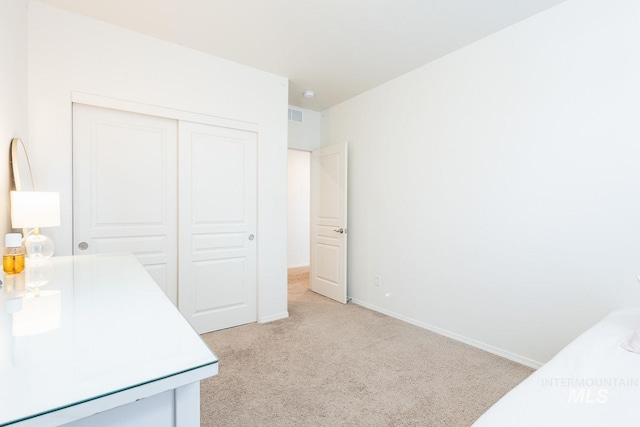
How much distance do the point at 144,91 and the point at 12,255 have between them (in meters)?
1.75

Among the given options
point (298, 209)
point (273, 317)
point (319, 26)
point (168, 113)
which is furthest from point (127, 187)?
point (298, 209)

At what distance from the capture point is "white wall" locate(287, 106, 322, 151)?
4195mm

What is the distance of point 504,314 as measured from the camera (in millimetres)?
2520

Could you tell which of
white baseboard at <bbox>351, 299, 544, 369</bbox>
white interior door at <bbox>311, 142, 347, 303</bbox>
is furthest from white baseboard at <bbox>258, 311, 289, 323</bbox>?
white baseboard at <bbox>351, 299, 544, 369</bbox>

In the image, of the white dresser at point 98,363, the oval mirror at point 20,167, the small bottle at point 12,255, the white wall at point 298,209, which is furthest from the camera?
the white wall at point 298,209

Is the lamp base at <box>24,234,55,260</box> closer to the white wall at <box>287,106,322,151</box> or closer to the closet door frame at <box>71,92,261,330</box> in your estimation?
the closet door frame at <box>71,92,261,330</box>

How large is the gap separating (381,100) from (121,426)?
359cm

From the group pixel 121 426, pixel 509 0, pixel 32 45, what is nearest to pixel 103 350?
pixel 121 426

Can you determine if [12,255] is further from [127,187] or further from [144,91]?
[144,91]

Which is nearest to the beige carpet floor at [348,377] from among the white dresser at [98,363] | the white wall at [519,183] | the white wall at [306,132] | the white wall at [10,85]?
the white wall at [519,183]

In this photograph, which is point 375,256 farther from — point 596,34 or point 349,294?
point 596,34

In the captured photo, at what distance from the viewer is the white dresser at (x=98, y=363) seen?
1.74 feet

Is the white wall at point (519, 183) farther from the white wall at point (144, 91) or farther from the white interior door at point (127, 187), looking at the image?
the white interior door at point (127, 187)

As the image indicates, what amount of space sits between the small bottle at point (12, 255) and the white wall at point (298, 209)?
496 cm
